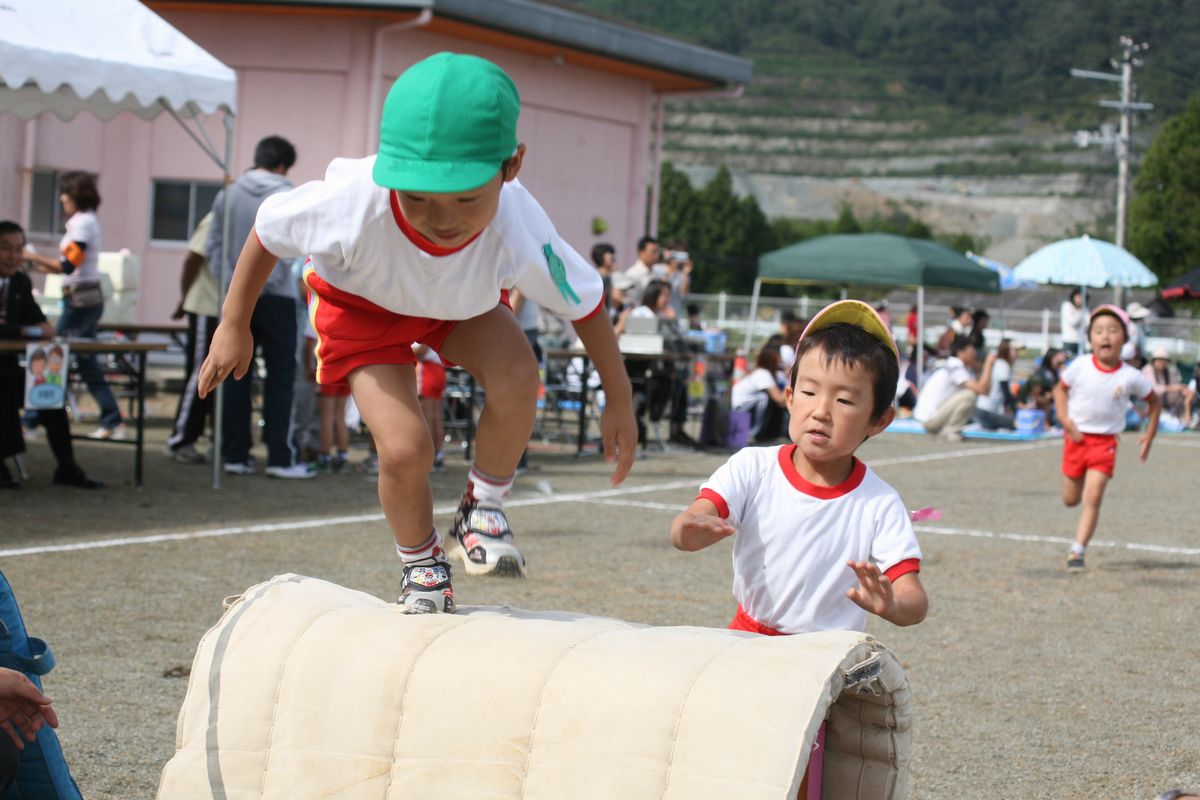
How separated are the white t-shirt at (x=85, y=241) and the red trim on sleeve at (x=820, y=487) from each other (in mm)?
8955

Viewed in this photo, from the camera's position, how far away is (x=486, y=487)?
13.4 ft

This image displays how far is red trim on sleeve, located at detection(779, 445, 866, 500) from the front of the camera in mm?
3439

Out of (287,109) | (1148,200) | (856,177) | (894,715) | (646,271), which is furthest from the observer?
(856,177)

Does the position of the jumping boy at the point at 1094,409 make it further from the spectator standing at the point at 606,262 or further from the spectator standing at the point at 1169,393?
the spectator standing at the point at 1169,393

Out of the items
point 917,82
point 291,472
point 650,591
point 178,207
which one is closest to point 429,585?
point 650,591

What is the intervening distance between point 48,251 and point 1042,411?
47.4ft

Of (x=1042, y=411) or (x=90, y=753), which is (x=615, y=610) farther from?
(x=1042, y=411)

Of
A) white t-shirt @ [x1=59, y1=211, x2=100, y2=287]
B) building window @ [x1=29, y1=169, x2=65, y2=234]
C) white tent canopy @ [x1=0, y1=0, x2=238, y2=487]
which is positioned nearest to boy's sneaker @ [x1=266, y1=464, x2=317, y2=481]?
white tent canopy @ [x1=0, y1=0, x2=238, y2=487]

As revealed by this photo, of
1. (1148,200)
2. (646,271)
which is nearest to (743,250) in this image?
(1148,200)

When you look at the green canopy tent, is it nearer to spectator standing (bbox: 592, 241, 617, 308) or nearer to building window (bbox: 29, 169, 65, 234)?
spectator standing (bbox: 592, 241, 617, 308)

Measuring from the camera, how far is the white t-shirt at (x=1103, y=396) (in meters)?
8.29

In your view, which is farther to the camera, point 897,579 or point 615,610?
point 615,610

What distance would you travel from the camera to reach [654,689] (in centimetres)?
287

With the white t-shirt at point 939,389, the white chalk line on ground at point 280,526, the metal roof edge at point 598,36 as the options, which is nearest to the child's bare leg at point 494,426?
the white chalk line on ground at point 280,526
